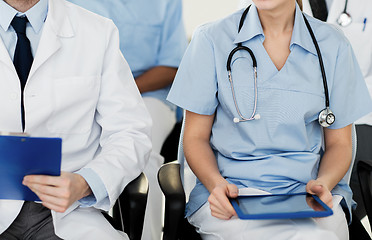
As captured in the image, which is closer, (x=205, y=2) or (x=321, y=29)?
(x=321, y=29)

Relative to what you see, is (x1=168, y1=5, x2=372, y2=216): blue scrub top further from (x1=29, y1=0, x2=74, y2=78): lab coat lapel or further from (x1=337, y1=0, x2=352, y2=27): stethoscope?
(x1=337, y1=0, x2=352, y2=27): stethoscope

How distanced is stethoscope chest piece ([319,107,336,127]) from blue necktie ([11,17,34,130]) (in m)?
0.72

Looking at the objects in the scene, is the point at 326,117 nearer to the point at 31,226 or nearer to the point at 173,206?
the point at 173,206

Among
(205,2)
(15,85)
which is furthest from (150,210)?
(205,2)

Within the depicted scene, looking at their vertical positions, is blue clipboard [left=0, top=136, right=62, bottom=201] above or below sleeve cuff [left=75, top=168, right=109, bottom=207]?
above

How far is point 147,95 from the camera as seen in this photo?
223 cm

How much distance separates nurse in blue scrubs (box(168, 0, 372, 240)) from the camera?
1444 mm

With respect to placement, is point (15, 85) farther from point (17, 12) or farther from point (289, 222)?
point (289, 222)

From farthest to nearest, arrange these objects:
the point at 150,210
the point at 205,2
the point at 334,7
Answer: the point at 205,2, the point at 334,7, the point at 150,210

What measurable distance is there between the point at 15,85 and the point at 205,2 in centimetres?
198

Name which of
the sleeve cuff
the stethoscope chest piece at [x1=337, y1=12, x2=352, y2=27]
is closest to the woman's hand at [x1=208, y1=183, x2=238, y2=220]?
the sleeve cuff

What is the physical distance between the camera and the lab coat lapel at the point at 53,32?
1318 mm

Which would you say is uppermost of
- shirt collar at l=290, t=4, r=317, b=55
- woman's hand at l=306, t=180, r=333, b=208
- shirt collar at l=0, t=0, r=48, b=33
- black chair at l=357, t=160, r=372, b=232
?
shirt collar at l=0, t=0, r=48, b=33

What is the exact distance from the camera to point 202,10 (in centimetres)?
313
